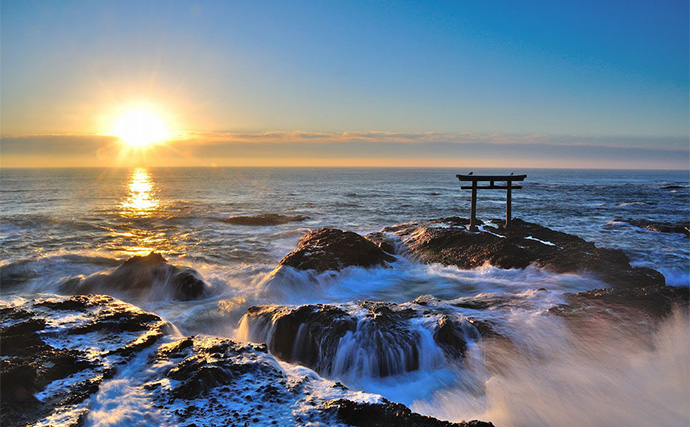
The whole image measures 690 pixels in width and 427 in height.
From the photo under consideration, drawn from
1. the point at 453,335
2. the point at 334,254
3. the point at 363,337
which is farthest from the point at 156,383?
the point at 334,254

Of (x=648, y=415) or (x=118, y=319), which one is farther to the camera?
(x=118, y=319)

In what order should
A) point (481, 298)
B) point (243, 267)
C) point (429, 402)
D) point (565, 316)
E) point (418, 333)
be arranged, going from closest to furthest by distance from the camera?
point (429, 402), point (418, 333), point (565, 316), point (481, 298), point (243, 267)

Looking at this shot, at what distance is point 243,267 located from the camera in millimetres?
15539

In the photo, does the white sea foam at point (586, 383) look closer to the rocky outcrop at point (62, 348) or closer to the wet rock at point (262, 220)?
the rocky outcrop at point (62, 348)

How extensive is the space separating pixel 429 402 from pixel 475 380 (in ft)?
3.57

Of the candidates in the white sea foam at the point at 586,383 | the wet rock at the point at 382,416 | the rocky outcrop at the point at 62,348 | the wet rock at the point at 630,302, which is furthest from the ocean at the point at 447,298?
the wet rock at the point at 382,416

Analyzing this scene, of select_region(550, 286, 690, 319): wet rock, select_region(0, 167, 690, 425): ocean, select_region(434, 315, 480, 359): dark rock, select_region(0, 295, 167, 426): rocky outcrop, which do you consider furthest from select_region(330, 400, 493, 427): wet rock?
select_region(550, 286, 690, 319): wet rock

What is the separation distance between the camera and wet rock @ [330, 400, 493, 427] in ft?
15.7

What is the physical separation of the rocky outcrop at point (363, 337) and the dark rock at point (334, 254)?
4643 mm

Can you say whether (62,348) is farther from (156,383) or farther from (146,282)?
(146,282)

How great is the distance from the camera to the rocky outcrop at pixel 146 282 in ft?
38.7

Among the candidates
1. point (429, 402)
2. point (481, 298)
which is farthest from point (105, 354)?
point (481, 298)

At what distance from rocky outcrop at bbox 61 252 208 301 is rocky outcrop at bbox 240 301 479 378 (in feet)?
12.6

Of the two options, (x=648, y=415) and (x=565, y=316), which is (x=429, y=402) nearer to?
(x=648, y=415)
